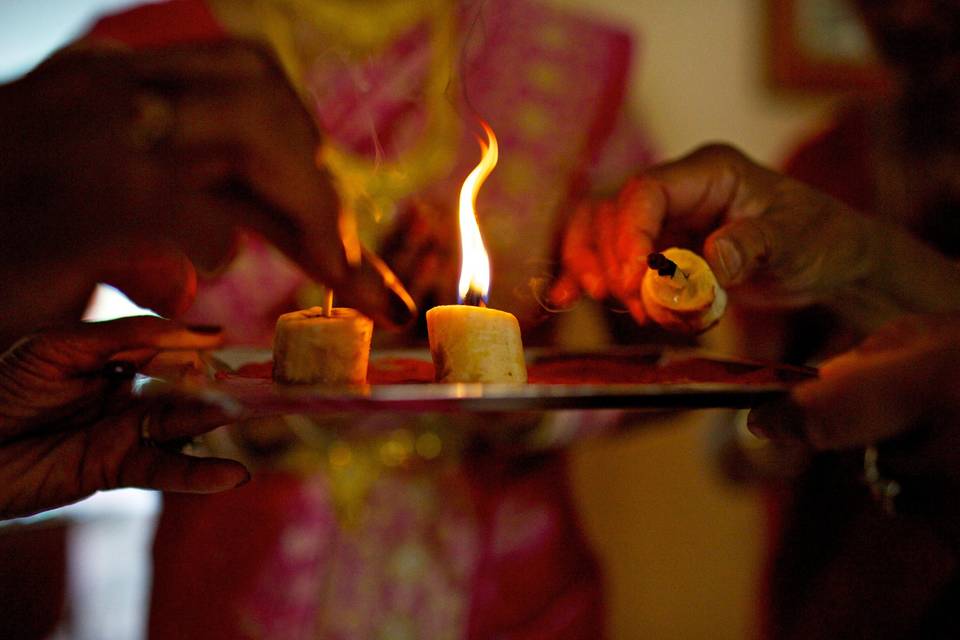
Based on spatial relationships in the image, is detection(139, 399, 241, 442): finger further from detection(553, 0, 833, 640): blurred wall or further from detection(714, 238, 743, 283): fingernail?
detection(553, 0, 833, 640): blurred wall

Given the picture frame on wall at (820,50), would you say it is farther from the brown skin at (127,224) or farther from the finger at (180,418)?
the finger at (180,418)

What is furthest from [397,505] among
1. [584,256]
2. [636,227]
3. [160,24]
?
[160,24]

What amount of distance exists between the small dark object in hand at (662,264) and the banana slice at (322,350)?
27cm

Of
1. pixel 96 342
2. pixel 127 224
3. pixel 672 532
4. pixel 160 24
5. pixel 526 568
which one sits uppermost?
pixel 160 24

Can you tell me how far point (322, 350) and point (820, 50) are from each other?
1.64 meters

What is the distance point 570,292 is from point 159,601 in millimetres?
917

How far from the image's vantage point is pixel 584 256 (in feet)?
2.88

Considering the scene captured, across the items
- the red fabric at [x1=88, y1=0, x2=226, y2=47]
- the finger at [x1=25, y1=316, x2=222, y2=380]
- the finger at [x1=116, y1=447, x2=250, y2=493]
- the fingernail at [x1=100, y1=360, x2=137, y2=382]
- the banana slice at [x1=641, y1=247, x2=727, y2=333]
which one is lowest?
the finger at [x1=116, y1=447, x2=250, y2=493]

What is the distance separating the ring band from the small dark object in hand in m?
0.43

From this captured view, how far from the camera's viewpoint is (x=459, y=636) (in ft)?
4.07

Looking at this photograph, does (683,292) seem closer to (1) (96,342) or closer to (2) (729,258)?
(2) (729,258)

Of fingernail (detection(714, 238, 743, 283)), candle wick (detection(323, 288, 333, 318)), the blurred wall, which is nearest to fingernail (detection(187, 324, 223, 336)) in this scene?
candle wick (detection(323, 288, 333, 318))

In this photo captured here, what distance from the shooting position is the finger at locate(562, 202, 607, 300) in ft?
2.75

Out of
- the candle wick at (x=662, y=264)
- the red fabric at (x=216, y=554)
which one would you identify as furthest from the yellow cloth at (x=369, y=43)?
the candle wick at (x=662, y=264)
